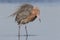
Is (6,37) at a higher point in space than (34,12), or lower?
lower

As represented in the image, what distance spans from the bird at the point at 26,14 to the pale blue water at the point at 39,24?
33 millimetres

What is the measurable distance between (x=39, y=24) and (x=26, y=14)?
0.43 ft

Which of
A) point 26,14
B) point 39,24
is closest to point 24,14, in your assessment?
point 26,14

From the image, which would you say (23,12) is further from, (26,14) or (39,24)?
(39,24)

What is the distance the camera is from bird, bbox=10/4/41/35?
95cm

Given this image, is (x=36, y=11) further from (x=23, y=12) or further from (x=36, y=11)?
(x=23, y=12)

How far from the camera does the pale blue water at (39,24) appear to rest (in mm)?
984

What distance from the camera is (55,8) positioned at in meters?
1.01

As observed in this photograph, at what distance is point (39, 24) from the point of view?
1.00 m

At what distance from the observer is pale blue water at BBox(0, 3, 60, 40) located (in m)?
0.98

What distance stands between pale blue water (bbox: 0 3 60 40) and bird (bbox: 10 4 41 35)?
33mm

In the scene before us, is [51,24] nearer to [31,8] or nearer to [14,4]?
[31,8]

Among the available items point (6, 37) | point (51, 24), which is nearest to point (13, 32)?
point (6, 37)

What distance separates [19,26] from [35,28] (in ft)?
0.40
